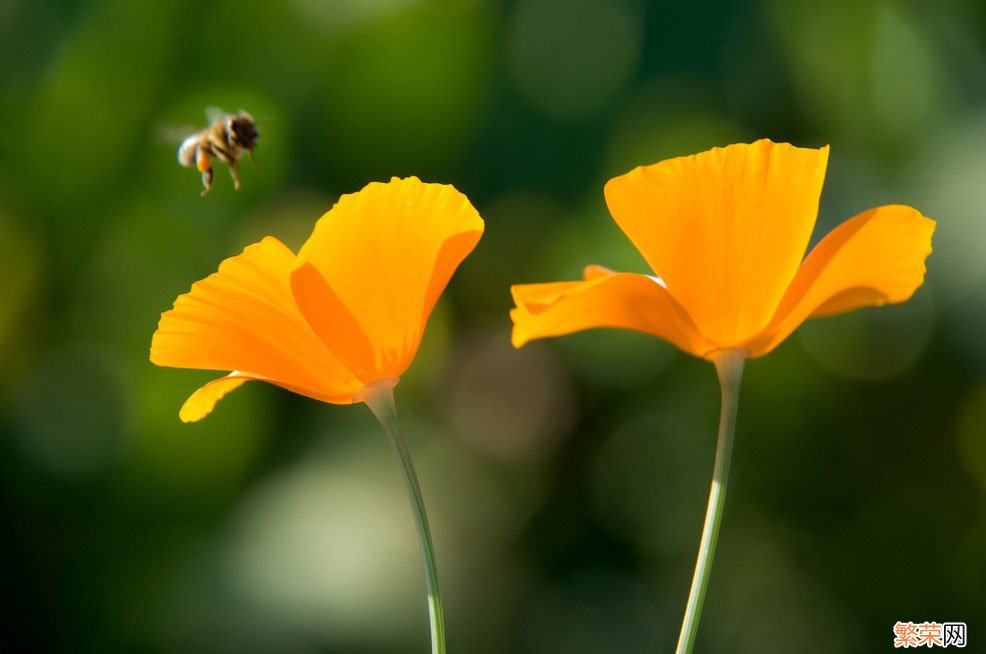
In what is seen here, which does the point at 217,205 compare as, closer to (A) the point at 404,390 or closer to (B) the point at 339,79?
(B) the point at 339,79

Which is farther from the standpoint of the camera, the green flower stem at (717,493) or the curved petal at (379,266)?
the curved petal at (379,266)

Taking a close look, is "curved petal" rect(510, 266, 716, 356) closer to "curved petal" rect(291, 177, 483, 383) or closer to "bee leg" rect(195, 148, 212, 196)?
"curved petal" rect(291, 177, 483, 383)

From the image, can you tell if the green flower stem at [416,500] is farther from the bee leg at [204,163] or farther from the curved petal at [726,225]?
the bee leg at [204,163]

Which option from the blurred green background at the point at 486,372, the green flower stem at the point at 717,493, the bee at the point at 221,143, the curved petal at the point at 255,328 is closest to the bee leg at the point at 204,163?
the bee at the point at 221,143

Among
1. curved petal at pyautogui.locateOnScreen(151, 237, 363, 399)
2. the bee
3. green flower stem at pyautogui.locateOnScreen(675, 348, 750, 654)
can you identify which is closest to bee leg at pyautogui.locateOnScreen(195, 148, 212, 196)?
the bee

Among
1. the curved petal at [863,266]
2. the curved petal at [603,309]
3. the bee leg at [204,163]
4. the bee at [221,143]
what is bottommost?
the curved petal at [603,309]

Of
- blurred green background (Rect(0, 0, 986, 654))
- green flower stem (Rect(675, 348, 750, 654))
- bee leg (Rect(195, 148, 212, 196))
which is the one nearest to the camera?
green flower stem (Rect(675, 348, 750, 654))
